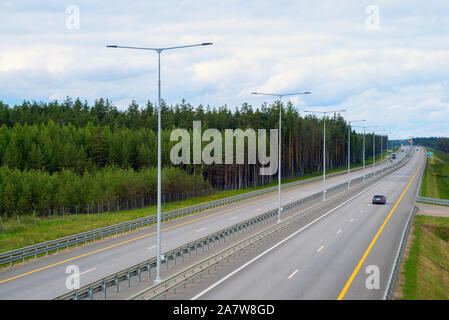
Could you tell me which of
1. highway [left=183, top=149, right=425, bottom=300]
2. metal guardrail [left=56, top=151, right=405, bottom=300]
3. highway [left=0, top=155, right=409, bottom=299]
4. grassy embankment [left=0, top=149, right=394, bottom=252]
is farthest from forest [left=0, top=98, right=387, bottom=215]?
highway [left=183, top=149, right=425, bottom=300]

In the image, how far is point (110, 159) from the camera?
84.0 meters

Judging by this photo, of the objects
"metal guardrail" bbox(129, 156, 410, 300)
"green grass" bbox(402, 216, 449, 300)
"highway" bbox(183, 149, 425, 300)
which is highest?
"metal guardrail" bbox(129, 156, 410, 300)

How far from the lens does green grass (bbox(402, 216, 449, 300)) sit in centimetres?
2245

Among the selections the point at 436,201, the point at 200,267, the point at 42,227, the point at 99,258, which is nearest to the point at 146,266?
the point at 200,267

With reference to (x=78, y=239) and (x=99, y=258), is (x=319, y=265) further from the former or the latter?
(x=78, y=239)

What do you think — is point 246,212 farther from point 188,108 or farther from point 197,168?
point 188,108

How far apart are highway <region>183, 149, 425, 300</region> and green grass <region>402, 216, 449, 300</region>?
117 centimetres

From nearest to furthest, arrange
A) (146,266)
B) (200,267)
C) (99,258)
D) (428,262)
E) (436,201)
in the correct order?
1. (200,267)
2. (146,266)
3. (99,258)
4. (428,262)
5. (436,201)

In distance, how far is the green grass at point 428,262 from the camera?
73.7 ft

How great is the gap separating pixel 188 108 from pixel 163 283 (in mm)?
119520

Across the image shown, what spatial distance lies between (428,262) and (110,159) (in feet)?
209

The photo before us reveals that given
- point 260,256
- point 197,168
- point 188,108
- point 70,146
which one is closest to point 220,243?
point 260,256

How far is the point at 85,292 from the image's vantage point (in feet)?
59.1

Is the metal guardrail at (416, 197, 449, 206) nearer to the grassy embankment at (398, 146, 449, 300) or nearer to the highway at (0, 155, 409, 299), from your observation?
the grassy embankment at (398, 146, 449, 300)
